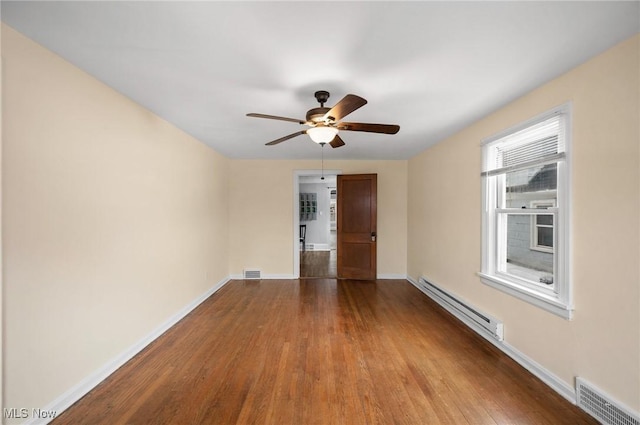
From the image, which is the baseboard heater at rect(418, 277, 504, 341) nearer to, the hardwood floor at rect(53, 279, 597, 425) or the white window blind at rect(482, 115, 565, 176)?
the hardwood floor at rect(53, 279, 597, 425)

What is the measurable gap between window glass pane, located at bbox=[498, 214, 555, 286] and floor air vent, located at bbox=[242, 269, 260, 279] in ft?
13.3

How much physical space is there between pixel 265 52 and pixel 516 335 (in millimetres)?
3153

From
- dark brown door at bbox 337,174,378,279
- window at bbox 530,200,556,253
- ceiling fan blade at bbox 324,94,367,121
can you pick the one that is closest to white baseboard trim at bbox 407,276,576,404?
window at bbox 530,200,556,253

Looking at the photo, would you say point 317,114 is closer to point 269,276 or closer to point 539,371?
point 539,371

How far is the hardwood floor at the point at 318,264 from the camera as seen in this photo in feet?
18.9

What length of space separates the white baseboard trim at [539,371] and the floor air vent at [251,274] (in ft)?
12.9

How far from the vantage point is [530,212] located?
2379mm

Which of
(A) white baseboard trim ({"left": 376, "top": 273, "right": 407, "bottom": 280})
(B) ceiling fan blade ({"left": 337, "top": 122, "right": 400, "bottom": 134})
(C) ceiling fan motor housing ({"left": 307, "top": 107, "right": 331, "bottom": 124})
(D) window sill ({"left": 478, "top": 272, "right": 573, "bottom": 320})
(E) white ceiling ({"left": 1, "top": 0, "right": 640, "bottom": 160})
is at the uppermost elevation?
(E) white ceiling ({"left": 1, "top": 0, "right": 640, "bottom": 160})

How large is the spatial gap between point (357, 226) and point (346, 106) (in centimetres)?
356

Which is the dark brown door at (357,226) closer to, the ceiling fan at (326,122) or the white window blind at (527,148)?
the white window blind at (527,148)

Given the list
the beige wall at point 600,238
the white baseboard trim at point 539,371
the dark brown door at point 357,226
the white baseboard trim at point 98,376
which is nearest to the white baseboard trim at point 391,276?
the dark brown door at point 357,226

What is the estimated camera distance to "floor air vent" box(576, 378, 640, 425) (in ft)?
5.15

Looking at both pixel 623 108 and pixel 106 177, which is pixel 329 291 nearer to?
pixel 106 177

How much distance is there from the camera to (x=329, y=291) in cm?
454
